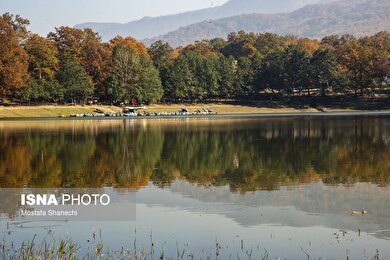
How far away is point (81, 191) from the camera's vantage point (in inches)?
886

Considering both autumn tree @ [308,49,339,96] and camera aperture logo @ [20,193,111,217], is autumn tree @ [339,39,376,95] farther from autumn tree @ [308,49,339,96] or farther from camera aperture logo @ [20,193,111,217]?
camera aperture logo @ [20,193,111,217]

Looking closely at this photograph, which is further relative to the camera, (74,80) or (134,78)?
(134,78)

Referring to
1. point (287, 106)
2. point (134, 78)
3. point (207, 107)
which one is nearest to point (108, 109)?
point (134, 78)

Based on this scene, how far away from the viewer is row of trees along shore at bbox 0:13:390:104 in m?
112

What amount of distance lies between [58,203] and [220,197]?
216 inches

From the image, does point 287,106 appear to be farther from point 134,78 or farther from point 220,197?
point 220,197

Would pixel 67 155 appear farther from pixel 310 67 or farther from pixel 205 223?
pixel 310 67

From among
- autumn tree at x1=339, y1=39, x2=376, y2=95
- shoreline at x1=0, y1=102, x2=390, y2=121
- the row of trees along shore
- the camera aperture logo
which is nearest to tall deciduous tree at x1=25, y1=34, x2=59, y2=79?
the row of trees along shore

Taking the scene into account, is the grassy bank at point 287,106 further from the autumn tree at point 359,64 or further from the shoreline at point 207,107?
the autumn tree at point 359,64

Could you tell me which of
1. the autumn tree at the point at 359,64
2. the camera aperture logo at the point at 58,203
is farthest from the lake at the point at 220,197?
the autumn tree at the point at 359,64

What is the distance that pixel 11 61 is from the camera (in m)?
106

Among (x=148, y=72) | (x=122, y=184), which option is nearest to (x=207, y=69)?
(x=148, y=72)

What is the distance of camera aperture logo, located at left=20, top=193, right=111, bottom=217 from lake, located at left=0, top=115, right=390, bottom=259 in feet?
1.39

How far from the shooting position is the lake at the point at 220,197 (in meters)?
14.7
